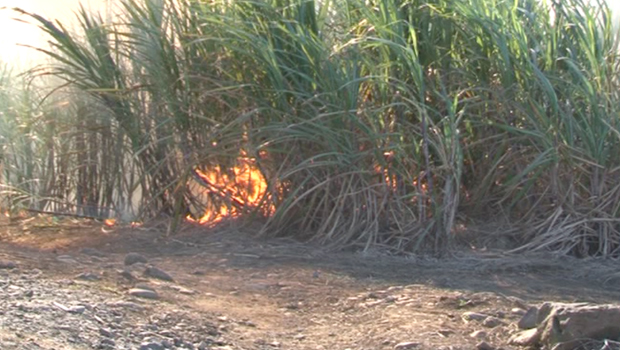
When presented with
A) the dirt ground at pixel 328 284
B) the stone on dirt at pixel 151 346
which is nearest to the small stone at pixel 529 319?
the dirt ground at pixel 328 284

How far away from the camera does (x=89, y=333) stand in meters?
3.38

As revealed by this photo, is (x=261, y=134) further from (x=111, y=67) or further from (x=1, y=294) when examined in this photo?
(x=1, y=294)

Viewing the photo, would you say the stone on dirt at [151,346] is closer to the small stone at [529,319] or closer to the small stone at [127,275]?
the small stone at [127,275]

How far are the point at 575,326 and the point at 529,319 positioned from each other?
0.93ft

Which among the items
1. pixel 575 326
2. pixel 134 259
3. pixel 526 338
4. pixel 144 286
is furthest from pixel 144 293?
pixel 575 326

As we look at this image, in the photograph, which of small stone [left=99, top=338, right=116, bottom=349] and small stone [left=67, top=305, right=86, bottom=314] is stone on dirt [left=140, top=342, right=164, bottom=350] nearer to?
small stone [left=99, top=338, right=116, bottom=349]

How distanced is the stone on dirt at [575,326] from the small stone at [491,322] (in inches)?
10.1

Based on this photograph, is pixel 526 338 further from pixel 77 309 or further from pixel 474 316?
pixel 77 309

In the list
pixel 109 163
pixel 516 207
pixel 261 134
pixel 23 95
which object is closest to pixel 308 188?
pixel 261 134

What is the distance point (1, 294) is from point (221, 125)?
93.3 inches

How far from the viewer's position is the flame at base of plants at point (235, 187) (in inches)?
233

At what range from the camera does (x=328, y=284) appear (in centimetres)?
471

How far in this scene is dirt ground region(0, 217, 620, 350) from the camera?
3.89m

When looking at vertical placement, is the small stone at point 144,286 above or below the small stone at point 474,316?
above
